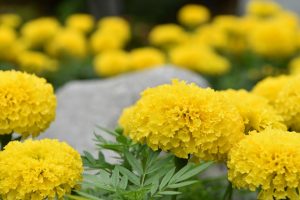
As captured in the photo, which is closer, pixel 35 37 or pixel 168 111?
pixel 168 111

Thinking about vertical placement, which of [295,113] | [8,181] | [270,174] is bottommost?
[8,181]

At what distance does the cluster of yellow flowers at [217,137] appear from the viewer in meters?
1.94

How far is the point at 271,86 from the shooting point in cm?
276

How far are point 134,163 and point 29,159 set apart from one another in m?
0.32

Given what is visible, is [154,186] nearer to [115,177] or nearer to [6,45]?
[115,177]

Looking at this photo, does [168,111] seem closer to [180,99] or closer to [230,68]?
[180,99]

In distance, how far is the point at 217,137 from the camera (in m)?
2.02

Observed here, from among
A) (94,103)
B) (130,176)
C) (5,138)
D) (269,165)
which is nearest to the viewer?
(269,165)

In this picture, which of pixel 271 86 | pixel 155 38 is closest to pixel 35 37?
pixel 155 38

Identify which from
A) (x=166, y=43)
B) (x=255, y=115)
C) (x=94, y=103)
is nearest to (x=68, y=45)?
(x=166, y=43)

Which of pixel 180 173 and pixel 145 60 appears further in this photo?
pixel 145 60

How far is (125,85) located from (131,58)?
155 centimetres

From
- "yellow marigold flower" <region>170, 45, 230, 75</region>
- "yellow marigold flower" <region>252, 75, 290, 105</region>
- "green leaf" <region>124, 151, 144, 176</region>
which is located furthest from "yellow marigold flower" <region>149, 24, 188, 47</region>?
"green leaf" <region>124, 151, 144, 176</region>

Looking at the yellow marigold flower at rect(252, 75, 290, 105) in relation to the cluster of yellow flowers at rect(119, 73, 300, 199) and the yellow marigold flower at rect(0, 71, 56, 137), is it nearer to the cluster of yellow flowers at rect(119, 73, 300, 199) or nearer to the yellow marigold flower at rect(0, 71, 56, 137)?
the cluster of yellow flowers at rect(119, 73, 300, 199)
